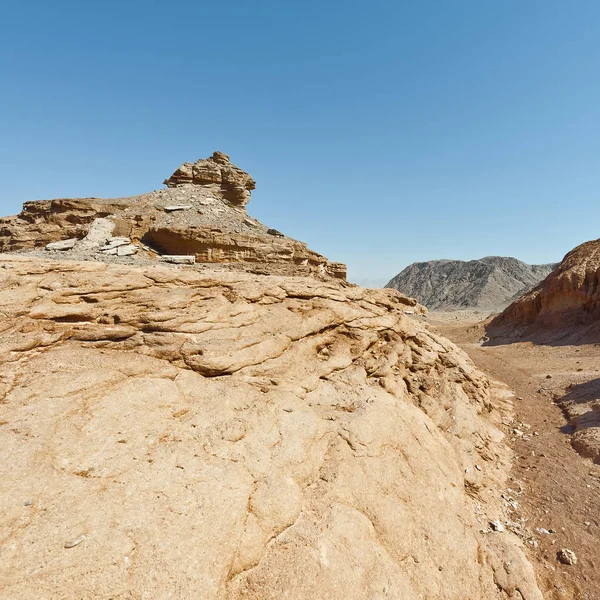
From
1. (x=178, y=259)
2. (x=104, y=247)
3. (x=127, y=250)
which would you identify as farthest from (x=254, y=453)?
(x=104, y=247)

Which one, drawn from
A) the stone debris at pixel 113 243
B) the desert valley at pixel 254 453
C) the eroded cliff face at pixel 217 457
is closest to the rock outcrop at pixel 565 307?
the desert valley at pixel 254 453

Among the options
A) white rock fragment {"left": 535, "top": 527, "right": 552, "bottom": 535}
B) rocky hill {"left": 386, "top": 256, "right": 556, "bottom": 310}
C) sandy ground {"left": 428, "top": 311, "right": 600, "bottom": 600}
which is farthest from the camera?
rocky hill {"left": 386, "top": 256, "right": 556, "bottom": 310}

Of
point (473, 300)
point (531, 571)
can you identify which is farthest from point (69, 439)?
point (473, 300)

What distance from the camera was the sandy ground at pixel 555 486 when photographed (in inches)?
211

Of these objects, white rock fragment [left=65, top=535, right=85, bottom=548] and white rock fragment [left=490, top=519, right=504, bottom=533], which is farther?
white rock fragment [left=490, top=519, right=504, bottom=533]

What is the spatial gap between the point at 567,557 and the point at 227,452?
583cm

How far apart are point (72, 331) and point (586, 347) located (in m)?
24.8

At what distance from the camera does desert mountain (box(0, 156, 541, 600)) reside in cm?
328

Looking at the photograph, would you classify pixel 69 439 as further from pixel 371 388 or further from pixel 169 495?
pixel 371 388

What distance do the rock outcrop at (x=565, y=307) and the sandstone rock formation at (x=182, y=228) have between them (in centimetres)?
1849

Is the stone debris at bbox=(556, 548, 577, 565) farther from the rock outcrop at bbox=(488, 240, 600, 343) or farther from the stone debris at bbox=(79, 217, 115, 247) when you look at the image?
the rock outcrop at bbox=(488, 240, 600, 343)

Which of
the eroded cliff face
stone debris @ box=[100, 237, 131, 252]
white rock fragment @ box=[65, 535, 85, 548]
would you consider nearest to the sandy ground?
the eroded cliff face

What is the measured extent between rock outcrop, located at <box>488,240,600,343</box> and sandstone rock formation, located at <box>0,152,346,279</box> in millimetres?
18487

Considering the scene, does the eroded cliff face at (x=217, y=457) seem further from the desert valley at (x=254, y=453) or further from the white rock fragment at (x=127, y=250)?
the white rock fragment at (x=127, y=250)
